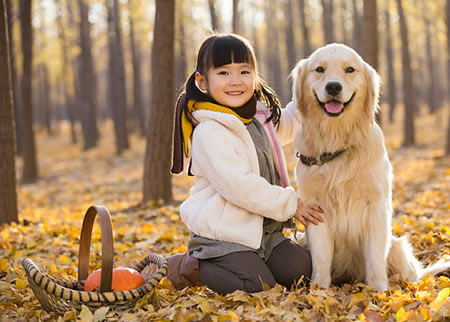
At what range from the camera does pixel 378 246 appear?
108 inches

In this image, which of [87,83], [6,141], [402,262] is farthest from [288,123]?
[87,83]

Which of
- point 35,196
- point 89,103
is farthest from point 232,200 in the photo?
point 89,103

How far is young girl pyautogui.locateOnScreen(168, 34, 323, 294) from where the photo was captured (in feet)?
9.06

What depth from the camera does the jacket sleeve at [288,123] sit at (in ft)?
11.0

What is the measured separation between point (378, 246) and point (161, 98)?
3.93 m

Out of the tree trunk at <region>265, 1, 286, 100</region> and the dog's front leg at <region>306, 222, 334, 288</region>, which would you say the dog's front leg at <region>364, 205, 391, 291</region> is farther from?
the tree trunk at <region>265, 1, 286, 100</region>

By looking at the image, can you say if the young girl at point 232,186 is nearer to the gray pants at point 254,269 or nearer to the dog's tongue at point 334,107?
the gray pants at point 254,269

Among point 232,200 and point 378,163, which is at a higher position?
point 378,163

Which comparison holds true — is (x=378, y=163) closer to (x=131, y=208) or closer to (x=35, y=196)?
(x=131, y=208)

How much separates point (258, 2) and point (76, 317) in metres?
23.1

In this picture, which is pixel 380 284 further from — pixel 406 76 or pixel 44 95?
pixel 44 95

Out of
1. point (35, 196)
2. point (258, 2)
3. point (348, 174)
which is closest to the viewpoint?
point (348, 174)

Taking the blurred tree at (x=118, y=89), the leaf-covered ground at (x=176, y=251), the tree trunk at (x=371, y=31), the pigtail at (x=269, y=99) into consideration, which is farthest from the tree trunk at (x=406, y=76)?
the pigtail at (x=269, y=99)

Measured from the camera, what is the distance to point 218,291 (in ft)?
9.23
